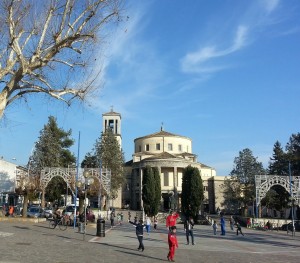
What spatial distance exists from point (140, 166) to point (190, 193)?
2358 cm

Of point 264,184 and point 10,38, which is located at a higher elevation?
point 10,38

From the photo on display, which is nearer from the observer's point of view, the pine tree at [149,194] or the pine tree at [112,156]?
→ the pine tree at [149,194]

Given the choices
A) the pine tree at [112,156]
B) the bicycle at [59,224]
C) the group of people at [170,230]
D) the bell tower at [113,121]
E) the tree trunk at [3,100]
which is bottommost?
the bicycle at [59,224]

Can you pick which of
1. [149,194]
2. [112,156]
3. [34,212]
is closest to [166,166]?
[112,156]

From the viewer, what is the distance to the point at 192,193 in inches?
2228

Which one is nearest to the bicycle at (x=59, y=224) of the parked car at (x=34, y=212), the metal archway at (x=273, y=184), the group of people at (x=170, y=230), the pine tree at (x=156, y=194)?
the group of people at (x=170, y=230)

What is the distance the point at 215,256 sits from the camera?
1580cm

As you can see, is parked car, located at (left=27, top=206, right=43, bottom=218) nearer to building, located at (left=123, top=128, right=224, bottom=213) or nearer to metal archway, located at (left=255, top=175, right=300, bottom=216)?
metal archway, located at (left=255, top=175, right=300, bottom=216)

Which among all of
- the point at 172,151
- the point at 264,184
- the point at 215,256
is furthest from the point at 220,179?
the point at 215,256

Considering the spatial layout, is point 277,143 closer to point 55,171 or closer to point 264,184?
point 264,184

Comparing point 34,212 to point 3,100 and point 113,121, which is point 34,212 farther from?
point 113,121

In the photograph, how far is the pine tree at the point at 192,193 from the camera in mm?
56125

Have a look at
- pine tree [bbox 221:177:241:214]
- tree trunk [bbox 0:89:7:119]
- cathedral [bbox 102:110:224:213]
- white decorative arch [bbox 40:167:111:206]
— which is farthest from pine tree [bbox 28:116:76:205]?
tree trunk [bbox 0:89:7:119]

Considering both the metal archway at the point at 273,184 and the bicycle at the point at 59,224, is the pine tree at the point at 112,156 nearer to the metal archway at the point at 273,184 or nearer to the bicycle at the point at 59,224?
the metal archway at the point at 273,184
